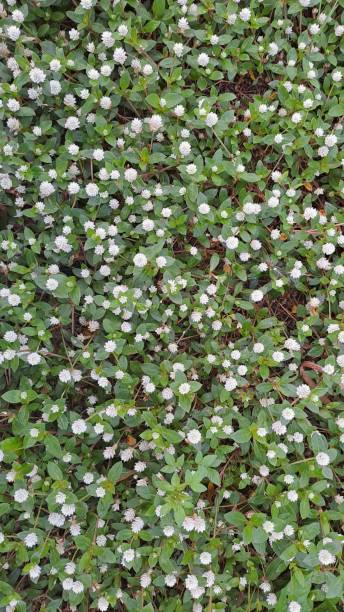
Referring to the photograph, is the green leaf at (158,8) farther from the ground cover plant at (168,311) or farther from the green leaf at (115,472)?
the green leaf at (115,472)

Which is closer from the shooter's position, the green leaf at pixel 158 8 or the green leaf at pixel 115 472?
the green leaf at pixel 115 472

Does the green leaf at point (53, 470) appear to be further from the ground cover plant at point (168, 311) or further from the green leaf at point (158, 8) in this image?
the green leaf at point (158, 8)

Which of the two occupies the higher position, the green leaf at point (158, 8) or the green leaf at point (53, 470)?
the green leaf at point (158, 8)

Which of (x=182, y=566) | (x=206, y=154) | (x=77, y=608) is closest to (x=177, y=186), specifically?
(x=206, y=154)

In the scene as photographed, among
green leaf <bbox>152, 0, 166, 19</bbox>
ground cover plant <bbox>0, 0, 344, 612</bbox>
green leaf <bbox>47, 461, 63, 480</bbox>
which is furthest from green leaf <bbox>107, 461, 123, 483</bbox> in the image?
green leaf <bbox>152, 0, 166, 19</bbox>

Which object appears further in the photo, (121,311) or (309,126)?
(309,126)

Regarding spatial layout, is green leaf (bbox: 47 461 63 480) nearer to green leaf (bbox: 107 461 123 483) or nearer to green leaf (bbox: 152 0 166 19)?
green leaf (bbox: 107 461 123 483)

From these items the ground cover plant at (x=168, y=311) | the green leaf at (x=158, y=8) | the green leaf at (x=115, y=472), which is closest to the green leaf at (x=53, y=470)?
the ground cover plant at (x=168, y=311)

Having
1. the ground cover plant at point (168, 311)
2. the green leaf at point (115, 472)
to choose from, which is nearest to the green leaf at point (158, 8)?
the ground cover plant at point (168, 311)

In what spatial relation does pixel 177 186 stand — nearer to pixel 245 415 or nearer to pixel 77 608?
pixel 245 415
